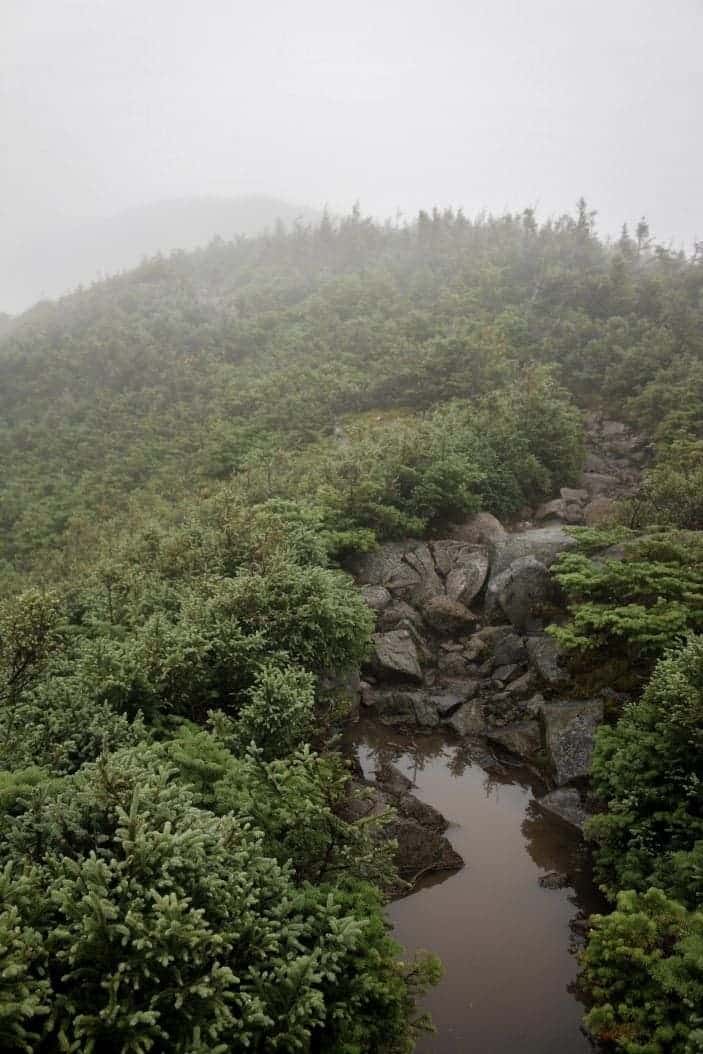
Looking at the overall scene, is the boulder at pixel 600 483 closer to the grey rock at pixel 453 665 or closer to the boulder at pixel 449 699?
the grey rock at pixel 453 665

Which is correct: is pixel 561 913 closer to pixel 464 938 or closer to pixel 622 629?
pixel 464 938

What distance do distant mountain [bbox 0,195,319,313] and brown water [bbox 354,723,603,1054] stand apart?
96715mm

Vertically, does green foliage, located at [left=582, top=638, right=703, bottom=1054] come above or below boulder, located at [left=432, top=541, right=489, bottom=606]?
below

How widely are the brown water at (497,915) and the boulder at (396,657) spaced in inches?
102

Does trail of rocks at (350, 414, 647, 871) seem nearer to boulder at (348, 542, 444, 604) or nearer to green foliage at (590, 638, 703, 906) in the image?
boulder at (348, 542, 444, 604)

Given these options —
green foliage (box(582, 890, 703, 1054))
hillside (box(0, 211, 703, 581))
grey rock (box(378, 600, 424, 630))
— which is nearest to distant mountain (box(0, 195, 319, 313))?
hillside (box(0, 211, 703, 581))

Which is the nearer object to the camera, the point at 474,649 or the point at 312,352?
the point at 474,649

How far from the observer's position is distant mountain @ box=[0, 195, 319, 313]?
105938 millimetres

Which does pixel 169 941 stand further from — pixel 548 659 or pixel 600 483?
pixel 600 483

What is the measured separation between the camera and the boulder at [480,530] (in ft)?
66.1

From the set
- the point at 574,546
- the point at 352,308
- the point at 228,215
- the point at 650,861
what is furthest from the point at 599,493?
the point at 228,215

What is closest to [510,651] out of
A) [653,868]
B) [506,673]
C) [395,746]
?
[506,673]

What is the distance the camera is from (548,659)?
14.7 metres

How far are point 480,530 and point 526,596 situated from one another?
4188 millimetres
